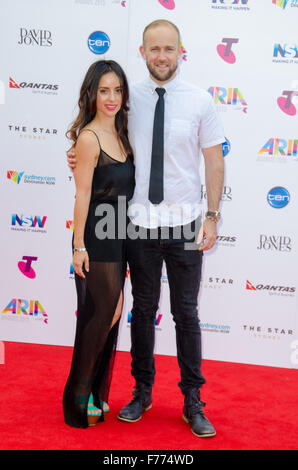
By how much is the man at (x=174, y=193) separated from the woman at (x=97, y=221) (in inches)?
3.3

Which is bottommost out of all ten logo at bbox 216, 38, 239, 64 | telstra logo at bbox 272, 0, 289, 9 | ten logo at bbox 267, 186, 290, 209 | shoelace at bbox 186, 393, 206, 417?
shoelace at bbox 186, 393, 206, 417

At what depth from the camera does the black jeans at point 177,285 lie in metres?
2.58

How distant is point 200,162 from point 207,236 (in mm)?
1126

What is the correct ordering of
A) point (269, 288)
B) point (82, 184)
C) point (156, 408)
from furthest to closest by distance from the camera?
point (269, 288) → point (156, 408) → point (82, 184)

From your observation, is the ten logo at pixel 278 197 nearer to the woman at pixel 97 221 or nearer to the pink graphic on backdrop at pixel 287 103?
the pink graphic on backdrop at pixel 287 103

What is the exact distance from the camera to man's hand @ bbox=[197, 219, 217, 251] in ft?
8.56

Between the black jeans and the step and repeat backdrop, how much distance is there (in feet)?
3.62

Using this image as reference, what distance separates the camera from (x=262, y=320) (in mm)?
3719

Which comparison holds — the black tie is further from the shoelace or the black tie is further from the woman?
the shoelace

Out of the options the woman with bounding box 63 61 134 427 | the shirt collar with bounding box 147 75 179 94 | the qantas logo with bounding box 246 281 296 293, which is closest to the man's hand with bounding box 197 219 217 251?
the woman with bounding box 63 61 134 427

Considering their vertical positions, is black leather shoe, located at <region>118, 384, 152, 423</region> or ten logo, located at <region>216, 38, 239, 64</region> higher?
ten logo, located at <region>216, 38, 239, 64</region>

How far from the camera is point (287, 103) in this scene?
352cm

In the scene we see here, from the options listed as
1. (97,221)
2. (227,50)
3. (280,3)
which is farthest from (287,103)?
(97,221)

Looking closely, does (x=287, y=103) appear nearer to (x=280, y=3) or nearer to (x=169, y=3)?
(x=280, y=3)
